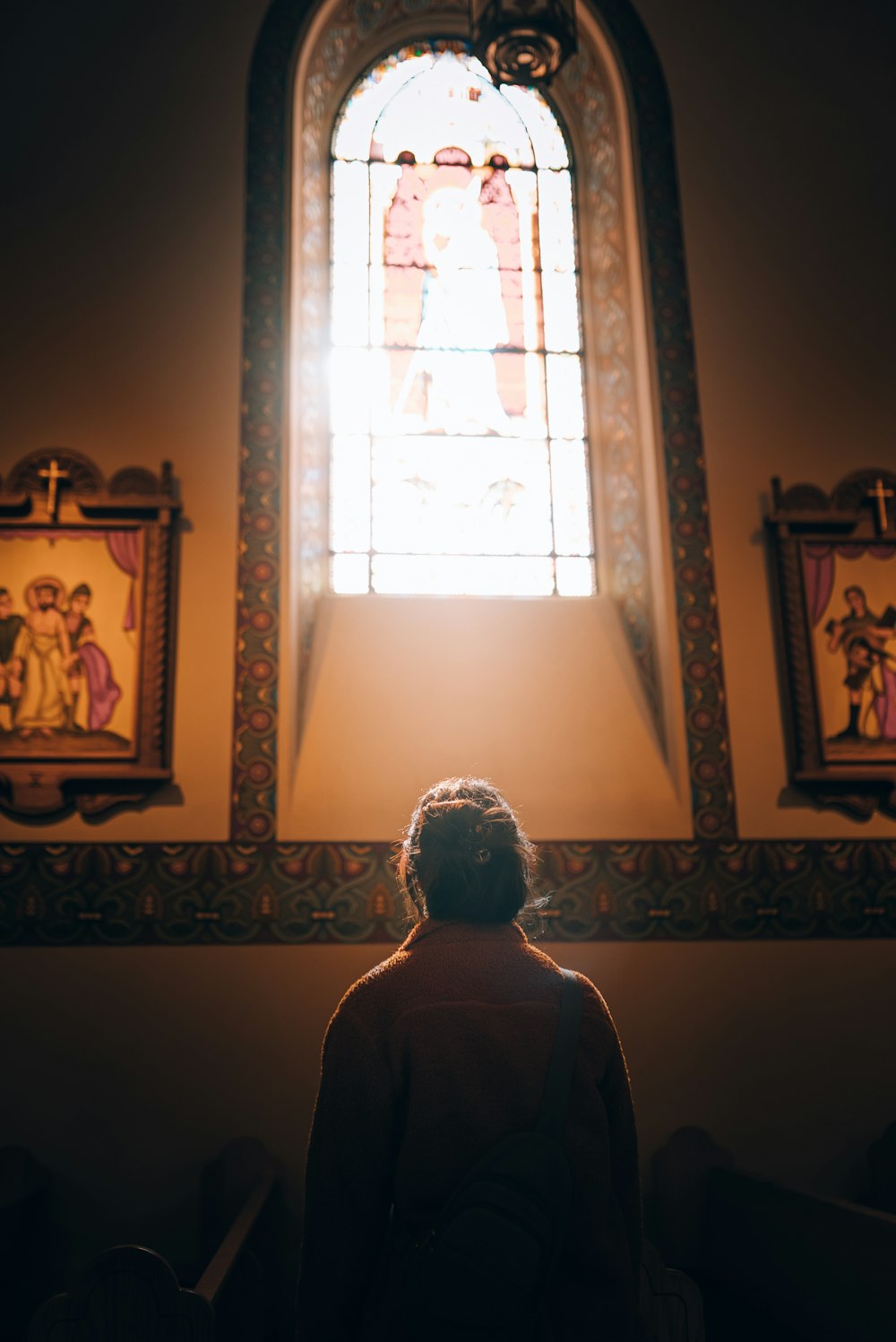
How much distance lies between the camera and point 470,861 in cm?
192

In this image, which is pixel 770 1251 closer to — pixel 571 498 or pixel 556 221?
pixel 571 498

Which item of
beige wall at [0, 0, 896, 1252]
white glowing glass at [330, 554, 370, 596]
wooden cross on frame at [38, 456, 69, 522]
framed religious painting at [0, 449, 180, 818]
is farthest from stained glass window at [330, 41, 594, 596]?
wooden cross on frame at [38, 456, 69, 522]

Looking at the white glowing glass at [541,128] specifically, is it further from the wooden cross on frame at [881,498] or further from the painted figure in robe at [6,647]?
the painted figure in robe at [6,647]

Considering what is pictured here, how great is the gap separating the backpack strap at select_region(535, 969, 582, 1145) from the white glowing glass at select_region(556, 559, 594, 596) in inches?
145

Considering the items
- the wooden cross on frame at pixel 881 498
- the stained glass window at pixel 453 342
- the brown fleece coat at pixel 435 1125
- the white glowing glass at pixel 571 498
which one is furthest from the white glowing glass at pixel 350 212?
the brown fleece coat at pixel 435 1125

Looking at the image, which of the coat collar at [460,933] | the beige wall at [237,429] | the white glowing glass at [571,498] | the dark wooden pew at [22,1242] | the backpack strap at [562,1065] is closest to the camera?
the backpack strap at [562,1065]

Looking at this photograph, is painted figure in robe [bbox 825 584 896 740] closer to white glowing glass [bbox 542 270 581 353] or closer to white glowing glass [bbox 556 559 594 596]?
white glowing glass [bbox 556 559 594 596]

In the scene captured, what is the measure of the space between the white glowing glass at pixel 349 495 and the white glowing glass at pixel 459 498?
0.05 m

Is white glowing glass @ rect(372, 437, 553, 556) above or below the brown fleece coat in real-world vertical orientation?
above

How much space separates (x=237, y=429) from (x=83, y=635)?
3.75ft

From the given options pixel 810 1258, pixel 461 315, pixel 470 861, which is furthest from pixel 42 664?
pixel 810 1258

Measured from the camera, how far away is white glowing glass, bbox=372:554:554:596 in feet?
17.3

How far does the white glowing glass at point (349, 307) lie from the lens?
5.61m

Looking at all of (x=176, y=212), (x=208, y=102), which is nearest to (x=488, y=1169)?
(x=176, y=212)
